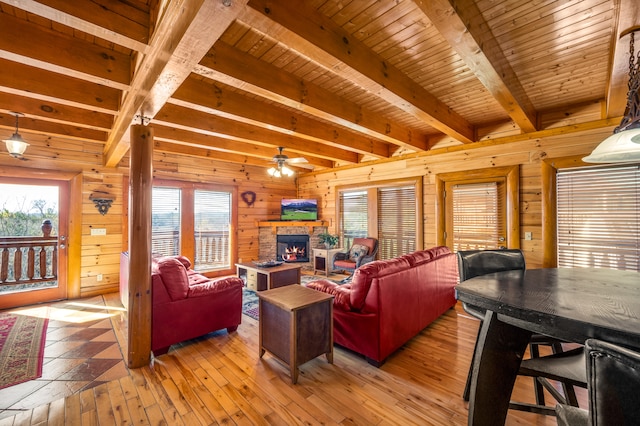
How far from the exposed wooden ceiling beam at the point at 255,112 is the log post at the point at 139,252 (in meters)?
0.59

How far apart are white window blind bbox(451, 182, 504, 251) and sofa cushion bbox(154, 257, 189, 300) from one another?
4061 millimetres

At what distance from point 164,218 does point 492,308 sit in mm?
5717

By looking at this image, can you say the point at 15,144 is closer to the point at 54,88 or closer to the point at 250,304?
the point at 54,88

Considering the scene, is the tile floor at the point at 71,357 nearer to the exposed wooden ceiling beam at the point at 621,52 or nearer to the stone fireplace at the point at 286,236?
the stone fireplace at the point at 286,236

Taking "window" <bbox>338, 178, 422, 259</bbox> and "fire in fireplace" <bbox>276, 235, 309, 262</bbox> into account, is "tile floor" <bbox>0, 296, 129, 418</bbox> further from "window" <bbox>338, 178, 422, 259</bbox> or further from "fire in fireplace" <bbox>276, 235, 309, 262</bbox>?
"window" <bbox>338, 178, 422, 259</bbox>

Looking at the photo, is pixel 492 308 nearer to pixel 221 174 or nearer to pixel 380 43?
pixel 380 43

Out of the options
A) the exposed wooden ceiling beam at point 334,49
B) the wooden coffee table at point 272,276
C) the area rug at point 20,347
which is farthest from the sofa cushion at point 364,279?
the area rug at point 20,347

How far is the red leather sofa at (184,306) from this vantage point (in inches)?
110

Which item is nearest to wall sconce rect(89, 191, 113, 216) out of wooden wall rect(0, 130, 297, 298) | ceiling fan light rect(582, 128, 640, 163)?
wooden wall rect(0, 130, 297, 298)

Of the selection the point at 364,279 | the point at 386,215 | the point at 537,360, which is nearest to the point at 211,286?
the point at 364,279

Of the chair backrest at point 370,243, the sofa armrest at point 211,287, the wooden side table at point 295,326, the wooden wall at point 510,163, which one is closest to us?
the wooden side table at point 295,326

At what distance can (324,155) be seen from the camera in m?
5.29

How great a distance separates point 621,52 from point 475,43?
1.15m

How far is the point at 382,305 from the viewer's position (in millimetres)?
2549
